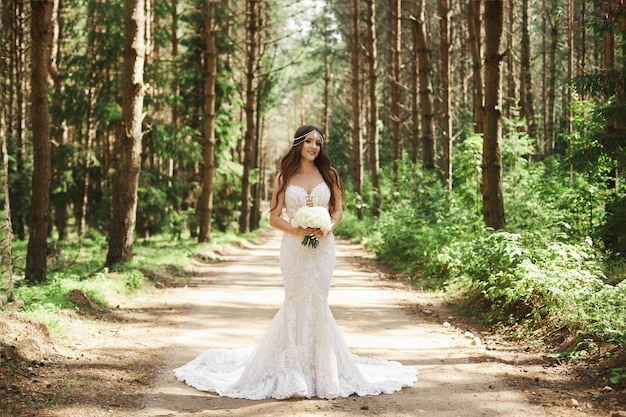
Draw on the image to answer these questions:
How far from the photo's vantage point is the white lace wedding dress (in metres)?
5.94

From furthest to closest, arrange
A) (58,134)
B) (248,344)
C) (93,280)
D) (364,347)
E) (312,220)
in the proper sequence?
(58,134) < (93,280) < (248,344) < (364,347) < (312,220)

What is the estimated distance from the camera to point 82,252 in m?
20.5

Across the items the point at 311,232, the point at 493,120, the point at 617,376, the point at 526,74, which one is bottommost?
the point at 617,376

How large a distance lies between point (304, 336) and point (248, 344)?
6.78 feet

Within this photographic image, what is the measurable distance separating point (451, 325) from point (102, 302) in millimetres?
5494

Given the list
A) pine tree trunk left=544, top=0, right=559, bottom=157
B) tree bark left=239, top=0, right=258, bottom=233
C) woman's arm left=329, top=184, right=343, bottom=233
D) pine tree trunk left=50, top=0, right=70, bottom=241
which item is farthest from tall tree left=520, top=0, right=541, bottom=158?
woman's arm left=329, top=184, right=343, bottom=233

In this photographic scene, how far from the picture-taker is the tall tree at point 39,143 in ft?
37.6

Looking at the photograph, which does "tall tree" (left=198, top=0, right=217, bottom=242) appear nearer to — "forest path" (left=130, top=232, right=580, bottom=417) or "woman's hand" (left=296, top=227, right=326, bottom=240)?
"forest path" (left=130, top=232, right=580, bottom=417)

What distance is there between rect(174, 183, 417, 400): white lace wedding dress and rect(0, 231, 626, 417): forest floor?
172mm

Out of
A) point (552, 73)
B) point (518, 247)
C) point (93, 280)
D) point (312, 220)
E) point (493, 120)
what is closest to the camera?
point (312, 220)

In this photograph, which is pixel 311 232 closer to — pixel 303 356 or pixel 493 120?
pixel 303 356

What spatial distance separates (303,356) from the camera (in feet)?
20.1

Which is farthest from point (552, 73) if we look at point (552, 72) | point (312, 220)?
point (312, 220)

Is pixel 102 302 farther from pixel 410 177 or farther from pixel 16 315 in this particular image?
pixel 410 177
